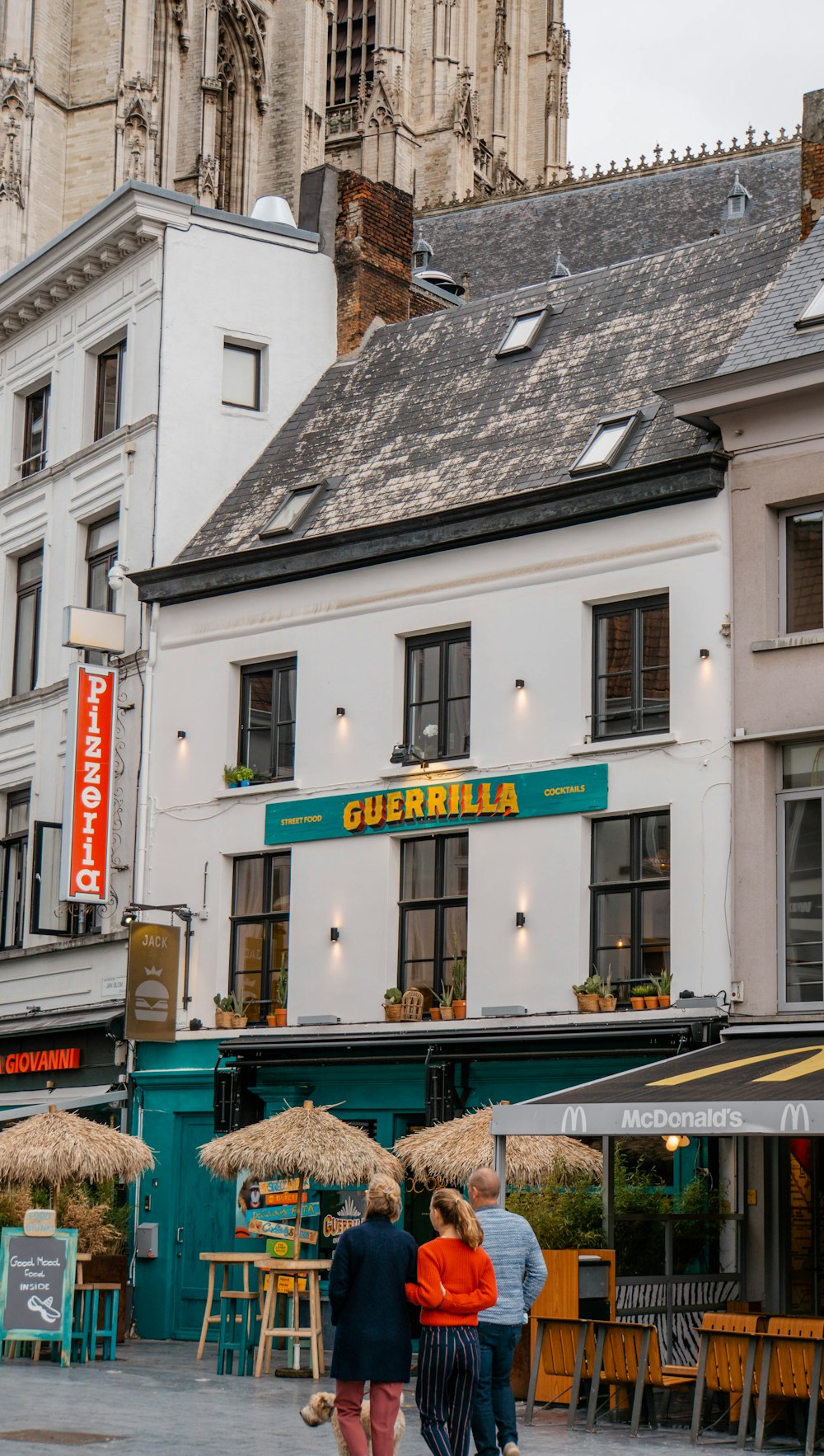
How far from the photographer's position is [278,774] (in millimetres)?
24219

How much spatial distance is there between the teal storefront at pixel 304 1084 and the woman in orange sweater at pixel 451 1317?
822cm

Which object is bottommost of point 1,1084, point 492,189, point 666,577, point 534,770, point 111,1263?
point 111,1263

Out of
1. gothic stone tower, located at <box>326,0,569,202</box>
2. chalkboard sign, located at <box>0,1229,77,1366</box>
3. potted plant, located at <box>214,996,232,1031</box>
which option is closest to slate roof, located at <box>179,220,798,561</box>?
potted plant, located at <box>214,996,232,1031</box>

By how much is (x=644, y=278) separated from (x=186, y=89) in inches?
1692

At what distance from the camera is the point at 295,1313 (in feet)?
60.3

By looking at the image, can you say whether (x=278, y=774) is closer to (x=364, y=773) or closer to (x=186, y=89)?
(x=364, y=773)

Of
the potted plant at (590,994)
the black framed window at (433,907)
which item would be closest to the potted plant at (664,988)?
the potted plant at (590,994)

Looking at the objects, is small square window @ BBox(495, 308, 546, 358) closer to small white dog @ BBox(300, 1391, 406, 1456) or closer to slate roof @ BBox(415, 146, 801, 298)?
small white dog @ BBox(300, 1391, 406, 1456)

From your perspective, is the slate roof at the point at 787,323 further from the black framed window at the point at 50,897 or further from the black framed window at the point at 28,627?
the black framed window at the point at 28,627

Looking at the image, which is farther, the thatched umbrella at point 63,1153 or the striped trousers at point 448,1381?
the thatched umbrella at point 63,1153

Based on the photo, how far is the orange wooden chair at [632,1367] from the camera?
14742 millimetres

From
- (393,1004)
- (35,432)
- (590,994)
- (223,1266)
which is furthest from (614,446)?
(35,432)

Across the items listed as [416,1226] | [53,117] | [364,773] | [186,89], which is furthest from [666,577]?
[186,89]

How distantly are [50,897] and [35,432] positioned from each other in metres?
7.36
